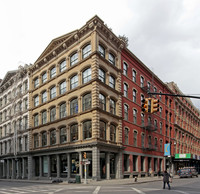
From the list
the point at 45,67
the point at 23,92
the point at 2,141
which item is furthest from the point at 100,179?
the point at 2,141

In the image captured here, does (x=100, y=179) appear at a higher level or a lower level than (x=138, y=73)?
lower

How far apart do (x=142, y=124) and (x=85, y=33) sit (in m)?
18.3

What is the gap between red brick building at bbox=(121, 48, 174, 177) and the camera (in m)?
37.5

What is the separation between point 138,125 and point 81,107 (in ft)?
40.3

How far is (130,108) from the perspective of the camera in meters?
39.1

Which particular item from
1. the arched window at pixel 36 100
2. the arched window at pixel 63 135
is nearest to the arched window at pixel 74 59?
the arched window at pixel 63 135

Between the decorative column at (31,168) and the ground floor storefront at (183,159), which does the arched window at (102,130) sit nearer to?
the decorative column at (31,168)

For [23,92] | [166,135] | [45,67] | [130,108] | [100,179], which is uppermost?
[45,67]

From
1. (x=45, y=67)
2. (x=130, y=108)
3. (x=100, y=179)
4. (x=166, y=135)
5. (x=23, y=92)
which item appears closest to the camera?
(x=100, y=179)

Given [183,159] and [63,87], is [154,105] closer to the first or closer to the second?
[63,87]

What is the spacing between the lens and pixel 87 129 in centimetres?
3159

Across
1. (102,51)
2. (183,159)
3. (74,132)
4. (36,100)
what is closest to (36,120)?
(36,100)

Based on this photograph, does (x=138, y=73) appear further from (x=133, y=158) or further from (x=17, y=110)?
(x=17, y=110)

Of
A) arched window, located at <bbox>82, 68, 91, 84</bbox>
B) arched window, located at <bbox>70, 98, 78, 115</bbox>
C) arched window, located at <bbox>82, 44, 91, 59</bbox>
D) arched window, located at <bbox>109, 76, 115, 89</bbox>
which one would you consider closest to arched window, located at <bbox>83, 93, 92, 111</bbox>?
arched window, located at <bbox>70, 98, 78, 115</bbox>
